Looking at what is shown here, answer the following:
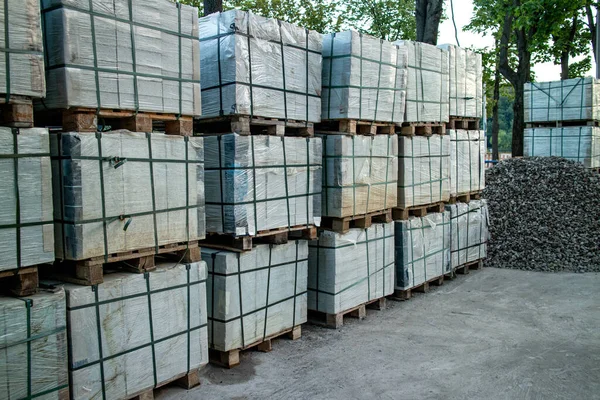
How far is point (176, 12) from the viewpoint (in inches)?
211

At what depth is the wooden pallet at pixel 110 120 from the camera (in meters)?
4.75

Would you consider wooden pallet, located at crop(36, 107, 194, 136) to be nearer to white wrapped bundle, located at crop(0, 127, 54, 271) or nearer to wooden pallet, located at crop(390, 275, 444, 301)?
white wrapped bundle, located at crop(0, 127, 54, 271)

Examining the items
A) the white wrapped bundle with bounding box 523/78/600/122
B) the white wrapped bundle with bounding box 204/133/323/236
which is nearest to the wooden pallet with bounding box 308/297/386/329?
the white wrapped bundle with bounding box 204/133/323/236

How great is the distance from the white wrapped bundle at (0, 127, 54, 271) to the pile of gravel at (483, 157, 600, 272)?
930 cm

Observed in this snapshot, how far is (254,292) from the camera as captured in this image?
6.47 meters

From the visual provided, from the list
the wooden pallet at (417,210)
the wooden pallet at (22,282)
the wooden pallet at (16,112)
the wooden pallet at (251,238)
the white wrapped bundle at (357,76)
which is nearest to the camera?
the wooden pallet at (16,112)

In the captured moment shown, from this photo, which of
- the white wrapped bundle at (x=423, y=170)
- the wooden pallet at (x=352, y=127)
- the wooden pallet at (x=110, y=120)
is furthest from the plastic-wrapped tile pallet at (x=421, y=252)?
the wooden pallet at (x=110, y=120)

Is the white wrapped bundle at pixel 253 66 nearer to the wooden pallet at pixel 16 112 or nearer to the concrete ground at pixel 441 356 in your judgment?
the wooden pallet at pixel 16 112

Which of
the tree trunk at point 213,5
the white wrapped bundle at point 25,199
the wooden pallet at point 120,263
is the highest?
the tree trunk at point 213,5

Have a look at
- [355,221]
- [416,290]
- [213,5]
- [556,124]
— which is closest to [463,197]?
[416,290]

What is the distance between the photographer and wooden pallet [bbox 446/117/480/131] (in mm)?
10453

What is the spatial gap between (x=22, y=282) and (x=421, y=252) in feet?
21.0

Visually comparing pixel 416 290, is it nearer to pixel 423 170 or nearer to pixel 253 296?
pixel 423 170

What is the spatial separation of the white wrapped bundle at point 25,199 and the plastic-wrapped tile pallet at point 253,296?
210cm
